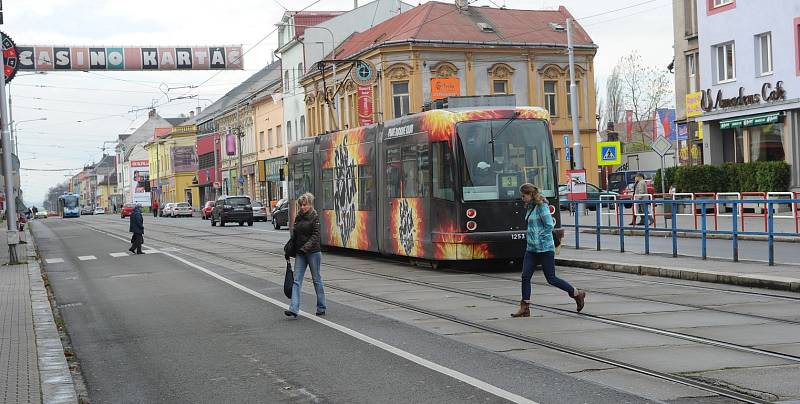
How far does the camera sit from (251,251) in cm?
2870

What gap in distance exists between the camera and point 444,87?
55281mm

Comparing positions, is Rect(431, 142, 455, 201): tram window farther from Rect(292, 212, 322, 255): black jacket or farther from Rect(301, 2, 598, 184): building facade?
Rect(301, 2, 598, 184): building facade

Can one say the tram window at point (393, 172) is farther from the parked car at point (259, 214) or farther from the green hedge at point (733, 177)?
the parked car at point (259, 214)

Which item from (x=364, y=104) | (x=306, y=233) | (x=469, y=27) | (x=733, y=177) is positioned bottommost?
(x=306, y=233)

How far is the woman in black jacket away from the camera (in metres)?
13.0

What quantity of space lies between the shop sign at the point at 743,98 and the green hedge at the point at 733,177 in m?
2.41

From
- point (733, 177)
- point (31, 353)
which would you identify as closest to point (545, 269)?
point (31, 353)

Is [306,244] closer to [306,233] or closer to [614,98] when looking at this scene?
[306,233]

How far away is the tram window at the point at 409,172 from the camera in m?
20.3

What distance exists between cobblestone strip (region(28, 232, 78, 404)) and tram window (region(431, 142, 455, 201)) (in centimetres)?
729

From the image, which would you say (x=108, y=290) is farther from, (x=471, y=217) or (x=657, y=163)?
(x=657, y=163)

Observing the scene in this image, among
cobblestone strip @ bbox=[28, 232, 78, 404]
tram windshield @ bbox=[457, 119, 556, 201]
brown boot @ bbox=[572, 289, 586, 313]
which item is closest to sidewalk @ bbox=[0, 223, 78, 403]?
cobblestone strip @ bbox=[28, 232, 78, 404]

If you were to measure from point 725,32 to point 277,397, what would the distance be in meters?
34.7

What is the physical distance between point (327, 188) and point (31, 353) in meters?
15.9
